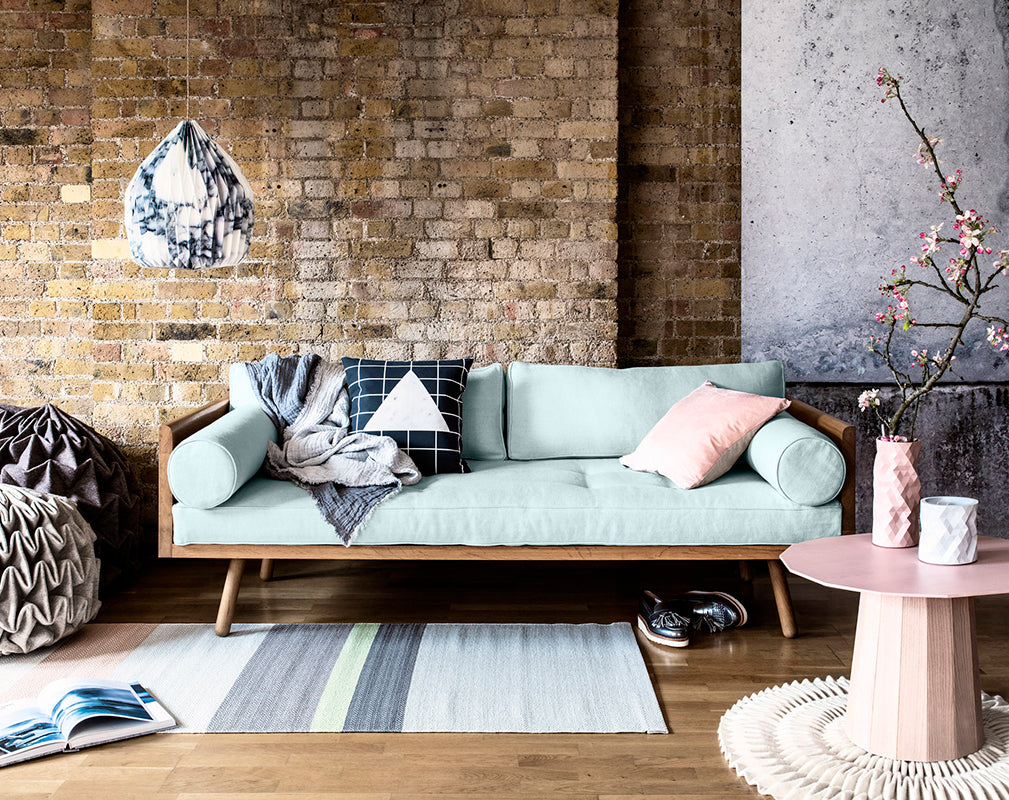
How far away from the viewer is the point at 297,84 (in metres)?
3.71

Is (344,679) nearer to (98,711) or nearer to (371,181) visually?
(98,711)

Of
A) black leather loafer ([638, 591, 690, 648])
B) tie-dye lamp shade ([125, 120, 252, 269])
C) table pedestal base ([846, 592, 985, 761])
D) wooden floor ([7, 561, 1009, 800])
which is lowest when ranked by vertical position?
wooden floor ([7, 561, 1009, 800])

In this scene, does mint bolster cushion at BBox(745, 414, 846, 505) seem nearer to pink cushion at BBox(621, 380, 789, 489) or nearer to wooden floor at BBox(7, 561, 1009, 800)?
pink cushion at BBox(621, 380, 789, 489)

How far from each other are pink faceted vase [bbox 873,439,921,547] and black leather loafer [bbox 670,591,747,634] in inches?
27.9

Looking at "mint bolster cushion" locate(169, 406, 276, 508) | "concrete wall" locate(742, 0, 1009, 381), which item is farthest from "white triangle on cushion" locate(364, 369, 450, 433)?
"concrete wall" locate(742, 0, 1009, 381)

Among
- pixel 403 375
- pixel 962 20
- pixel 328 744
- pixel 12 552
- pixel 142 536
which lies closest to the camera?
pixel 328 744

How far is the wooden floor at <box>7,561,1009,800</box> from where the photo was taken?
2016 mm

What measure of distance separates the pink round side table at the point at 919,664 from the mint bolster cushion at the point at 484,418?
149 centimetres

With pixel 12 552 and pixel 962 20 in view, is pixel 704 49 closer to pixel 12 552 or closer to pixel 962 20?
pixel 962 20

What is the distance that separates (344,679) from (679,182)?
2.53 meters

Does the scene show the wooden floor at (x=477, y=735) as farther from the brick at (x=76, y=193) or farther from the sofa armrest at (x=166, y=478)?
the brick at (x=76, y=193)

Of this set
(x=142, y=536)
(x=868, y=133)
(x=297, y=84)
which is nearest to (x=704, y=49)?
(x=868, y=133)

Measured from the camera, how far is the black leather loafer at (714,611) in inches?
113

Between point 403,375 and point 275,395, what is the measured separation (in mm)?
479
